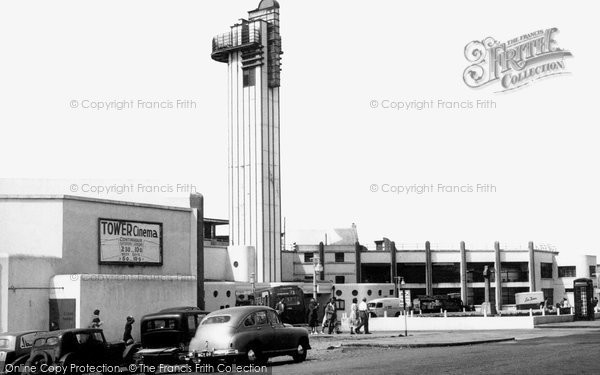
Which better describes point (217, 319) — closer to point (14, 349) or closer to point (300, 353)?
point (300, 353)

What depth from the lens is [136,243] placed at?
38469 mm

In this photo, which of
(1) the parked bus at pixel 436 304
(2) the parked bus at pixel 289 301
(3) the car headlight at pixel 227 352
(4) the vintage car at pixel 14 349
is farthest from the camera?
(1) the parked bus at pixel 436 304

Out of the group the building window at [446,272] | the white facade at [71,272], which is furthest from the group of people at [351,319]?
the building window at [446,272]

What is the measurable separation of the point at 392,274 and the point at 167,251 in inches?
1975

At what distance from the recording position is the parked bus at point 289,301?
52.1m

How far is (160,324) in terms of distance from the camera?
25.9 m

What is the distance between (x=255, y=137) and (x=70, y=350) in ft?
182

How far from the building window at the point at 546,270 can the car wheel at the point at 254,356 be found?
7187 centimetres

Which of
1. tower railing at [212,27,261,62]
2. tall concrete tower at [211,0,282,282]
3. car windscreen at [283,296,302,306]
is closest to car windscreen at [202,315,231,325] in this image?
car windscreen at [283,296,302,306]

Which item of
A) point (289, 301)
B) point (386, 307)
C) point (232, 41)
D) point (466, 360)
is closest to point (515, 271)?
point (386, 307)

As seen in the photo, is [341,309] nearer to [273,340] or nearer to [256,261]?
[256,261]

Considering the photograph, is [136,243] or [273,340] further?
[136,243]

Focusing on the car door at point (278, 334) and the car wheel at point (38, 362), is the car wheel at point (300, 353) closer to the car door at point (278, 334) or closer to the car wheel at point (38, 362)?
the car door at point (278, 334)

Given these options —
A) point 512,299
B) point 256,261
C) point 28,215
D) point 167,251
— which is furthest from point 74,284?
point 512,299
